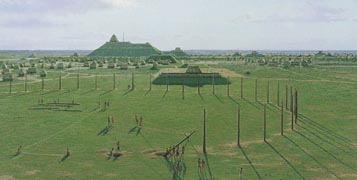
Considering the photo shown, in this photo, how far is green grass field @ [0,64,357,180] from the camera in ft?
75.1

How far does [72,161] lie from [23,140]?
5.98 meters

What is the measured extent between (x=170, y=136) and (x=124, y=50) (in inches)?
4932

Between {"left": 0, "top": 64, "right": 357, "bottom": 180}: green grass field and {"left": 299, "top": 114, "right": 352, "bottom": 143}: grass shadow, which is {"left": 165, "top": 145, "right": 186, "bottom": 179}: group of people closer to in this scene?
{"left": 0, "top": 64, "right": 357, "bottom": 180}: green grass field

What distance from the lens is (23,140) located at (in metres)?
28.4

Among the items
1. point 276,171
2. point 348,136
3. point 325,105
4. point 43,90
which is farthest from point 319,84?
point 276,171

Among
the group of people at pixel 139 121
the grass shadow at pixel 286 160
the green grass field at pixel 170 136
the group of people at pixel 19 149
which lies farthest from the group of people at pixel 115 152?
the grass shadow at pixel 286 160

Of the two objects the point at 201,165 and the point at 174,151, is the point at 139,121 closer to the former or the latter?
the point at 174,151

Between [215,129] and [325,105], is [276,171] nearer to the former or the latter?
[215,129]

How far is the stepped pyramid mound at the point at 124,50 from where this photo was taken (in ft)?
497

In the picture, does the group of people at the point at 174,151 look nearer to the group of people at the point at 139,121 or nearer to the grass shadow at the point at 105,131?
the grass shadow at the point at 105,131

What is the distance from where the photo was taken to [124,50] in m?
153

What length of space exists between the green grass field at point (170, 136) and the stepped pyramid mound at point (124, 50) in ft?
327

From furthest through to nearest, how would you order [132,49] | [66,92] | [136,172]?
[132,49] < [66,92] < [136,172]

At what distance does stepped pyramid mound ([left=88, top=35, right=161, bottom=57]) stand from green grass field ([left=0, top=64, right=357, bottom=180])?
99804 millimetres
